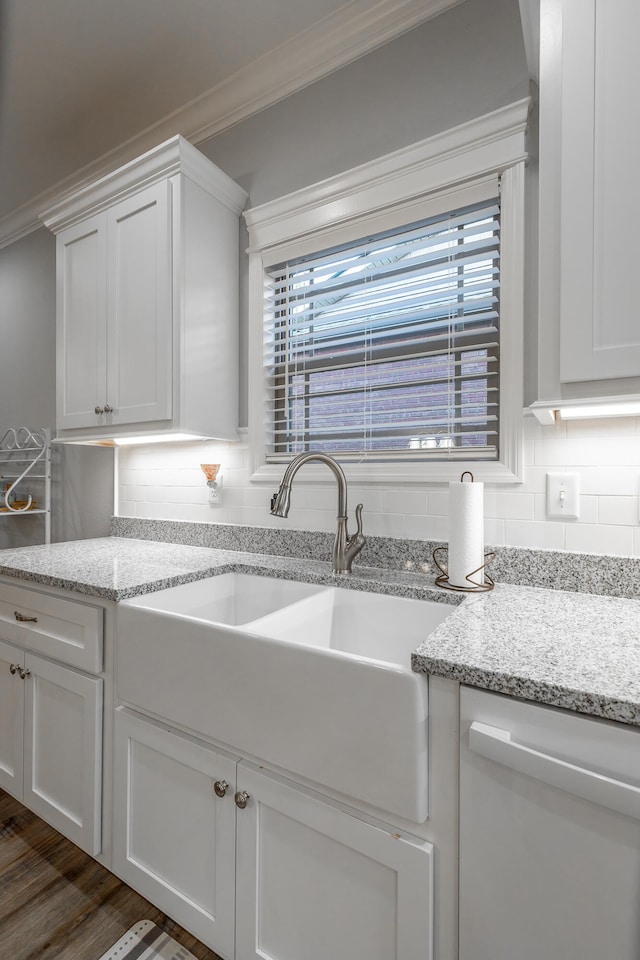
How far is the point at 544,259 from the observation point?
3.46 ft

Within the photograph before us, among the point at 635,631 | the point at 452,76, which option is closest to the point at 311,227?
the point at 452,76

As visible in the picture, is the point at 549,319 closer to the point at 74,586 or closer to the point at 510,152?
the point at 510,152

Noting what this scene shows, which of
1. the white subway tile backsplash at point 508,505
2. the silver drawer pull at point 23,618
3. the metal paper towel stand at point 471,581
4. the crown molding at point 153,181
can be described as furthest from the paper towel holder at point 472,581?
the crown molding at point 153,181

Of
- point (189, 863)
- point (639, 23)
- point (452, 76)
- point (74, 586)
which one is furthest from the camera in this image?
point (452, 76)

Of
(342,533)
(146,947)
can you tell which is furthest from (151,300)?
(146,947)

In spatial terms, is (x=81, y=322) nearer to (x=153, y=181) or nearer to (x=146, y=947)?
(x=153, y=181)

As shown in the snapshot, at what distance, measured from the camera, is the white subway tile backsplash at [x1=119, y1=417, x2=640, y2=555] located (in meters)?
1.28

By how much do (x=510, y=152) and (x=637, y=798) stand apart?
159cm

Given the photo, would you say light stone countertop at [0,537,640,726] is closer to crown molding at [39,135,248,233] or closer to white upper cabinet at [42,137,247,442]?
white upper cabinet at [42,137,247,442]

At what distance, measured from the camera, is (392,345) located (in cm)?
166

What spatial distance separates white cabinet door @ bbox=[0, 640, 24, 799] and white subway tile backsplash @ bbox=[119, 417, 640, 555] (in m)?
0.80

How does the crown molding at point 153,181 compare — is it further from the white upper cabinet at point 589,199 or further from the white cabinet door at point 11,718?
the white cabinet door at point 11,718

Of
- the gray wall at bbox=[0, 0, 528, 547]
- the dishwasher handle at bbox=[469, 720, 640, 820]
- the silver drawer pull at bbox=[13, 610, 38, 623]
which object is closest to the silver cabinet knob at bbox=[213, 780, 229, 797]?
the dishwasher handle at bbox=[469, 720, 640, 820]

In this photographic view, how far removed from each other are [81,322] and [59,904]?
199 centimetres
